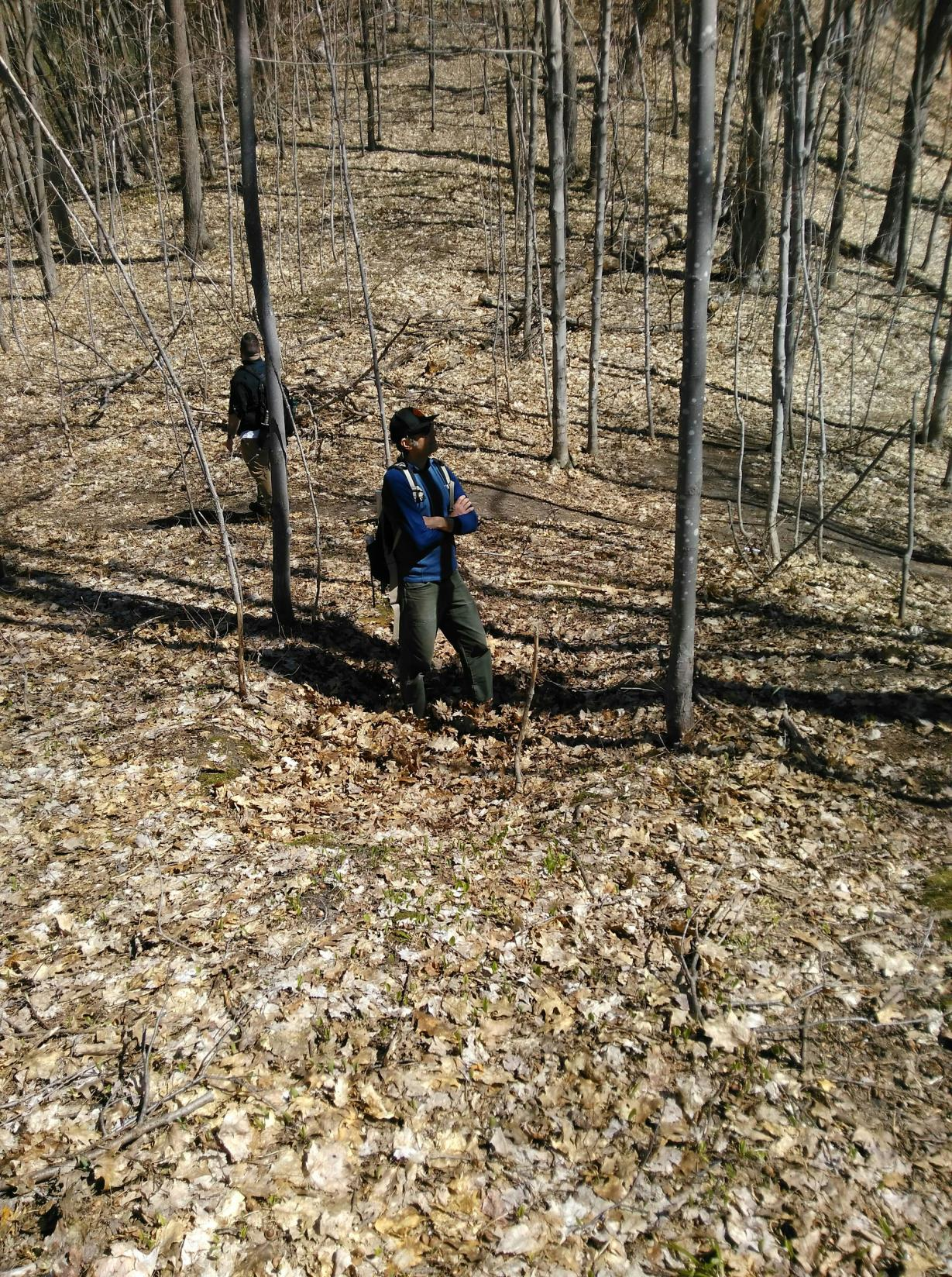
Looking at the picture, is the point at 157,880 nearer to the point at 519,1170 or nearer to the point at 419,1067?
the point at 419,1067

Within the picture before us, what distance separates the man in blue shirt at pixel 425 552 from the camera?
214 inches

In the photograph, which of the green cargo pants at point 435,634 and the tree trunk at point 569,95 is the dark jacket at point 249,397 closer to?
the green cargo pants at point 435,634

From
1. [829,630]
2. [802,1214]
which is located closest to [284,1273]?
[802,1214]

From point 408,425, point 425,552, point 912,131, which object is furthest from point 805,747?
point 912,131

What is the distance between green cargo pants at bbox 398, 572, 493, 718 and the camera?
570cm

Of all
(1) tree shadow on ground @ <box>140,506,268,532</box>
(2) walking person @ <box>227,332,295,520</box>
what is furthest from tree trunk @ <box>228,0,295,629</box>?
(1) tree shadow on ground @ <box>140,506,268,532</box>

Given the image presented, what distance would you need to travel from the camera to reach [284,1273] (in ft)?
8.92

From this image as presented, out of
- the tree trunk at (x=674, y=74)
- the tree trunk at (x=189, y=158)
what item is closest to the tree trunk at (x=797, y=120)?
the tree trunk at (x=189, y=158)

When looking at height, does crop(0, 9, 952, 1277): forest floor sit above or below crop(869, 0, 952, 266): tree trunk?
below

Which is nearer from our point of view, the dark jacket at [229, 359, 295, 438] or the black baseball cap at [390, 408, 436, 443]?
the black baseball cap at [390, 408, 436, 443]

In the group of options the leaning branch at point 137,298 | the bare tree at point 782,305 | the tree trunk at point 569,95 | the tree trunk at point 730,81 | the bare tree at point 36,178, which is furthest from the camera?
the tree trunk at point 569,95

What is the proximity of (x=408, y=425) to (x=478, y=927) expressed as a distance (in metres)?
Answer: 3.04

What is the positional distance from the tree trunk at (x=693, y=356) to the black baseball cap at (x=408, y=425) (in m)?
1.61

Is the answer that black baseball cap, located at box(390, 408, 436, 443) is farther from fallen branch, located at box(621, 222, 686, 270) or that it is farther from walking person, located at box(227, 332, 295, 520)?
fallen branch, located at box(621, 222, 686, 270)
